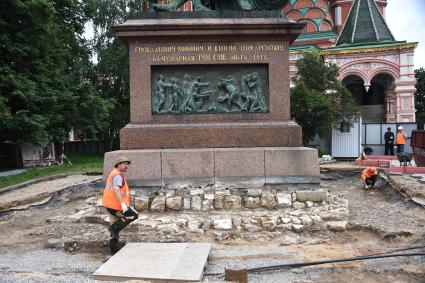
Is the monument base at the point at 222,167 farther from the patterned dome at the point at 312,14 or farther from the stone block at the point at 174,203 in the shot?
the patterned dome at the point at 312,14

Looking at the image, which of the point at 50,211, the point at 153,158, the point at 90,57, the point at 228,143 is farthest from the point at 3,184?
the point at 90,57

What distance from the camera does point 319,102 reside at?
2223cm

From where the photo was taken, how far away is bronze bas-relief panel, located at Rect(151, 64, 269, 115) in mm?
9445

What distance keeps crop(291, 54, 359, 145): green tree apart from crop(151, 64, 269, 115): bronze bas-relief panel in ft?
43.8

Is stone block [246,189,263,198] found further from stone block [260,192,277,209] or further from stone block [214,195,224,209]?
stone block [214,195,224,209]

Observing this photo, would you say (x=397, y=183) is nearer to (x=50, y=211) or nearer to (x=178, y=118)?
(x=178, y=118)

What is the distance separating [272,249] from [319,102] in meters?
16.8

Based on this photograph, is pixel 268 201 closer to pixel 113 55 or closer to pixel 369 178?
pixel 369 178

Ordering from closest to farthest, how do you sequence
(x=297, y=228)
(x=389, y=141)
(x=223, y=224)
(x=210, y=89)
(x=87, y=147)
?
(x=297, y=228) < (x=223, y=224) < (x=210, y=89) < (x=389, y=141) < (x=87, y=147)

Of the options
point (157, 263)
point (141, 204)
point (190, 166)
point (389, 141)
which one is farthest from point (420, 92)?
point (157, 263)

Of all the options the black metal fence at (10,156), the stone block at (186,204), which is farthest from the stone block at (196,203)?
the black metal fence at (10,156)

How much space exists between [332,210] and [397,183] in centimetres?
357

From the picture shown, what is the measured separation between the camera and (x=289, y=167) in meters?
8.73

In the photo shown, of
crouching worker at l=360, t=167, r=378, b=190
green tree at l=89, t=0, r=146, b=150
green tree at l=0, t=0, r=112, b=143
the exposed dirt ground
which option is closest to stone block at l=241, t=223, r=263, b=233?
the exposed dirt ground
